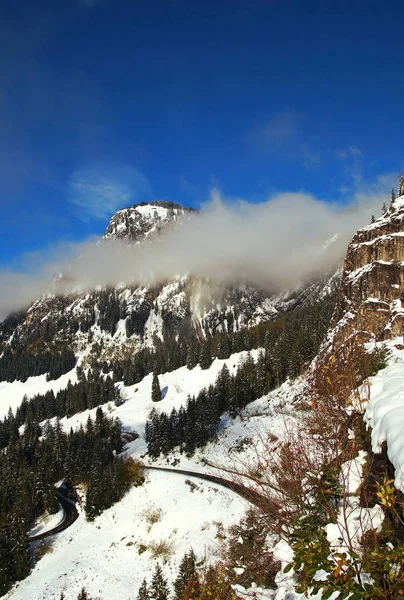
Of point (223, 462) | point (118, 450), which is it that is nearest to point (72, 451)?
point (118, 450)

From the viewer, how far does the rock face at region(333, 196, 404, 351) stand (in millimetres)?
64812

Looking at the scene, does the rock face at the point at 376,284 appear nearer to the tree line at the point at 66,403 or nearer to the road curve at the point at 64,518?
the road curve at the point at 64,518

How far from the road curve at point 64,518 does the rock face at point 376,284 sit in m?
Result: 59.1

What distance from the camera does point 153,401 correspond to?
12288 centimetres

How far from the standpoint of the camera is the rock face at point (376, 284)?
213ft

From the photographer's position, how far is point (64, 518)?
6316 centimetres

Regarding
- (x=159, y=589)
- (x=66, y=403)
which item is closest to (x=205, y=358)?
(x=66, y=403)

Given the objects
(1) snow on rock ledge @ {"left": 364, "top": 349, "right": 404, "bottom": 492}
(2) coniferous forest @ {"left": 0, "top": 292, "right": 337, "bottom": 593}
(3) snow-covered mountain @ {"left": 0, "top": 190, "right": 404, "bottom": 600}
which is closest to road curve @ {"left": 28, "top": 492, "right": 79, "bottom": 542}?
(3) snow-covered mountain @ {"left": 0, "top": 190, "right": 404, "bottom": 600}

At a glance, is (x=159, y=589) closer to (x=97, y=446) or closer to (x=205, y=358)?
(x=97, y=446)

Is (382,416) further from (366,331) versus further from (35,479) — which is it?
(35,479)

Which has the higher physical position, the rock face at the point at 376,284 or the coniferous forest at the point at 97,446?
the rock face at the point at 376,284

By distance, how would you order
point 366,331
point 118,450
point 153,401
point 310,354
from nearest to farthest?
1. point 366,331
2. point 118,450
3. point 310,354
4. point 153,401

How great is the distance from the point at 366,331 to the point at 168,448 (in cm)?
4881

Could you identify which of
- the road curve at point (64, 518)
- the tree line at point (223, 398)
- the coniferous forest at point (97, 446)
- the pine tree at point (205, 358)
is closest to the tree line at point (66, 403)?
the coniferous forest at point (97, 446)
